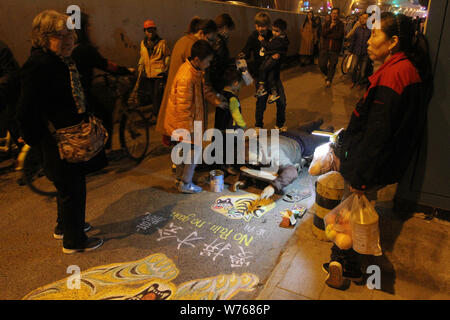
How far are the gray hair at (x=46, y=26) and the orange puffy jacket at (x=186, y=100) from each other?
1.43 meters

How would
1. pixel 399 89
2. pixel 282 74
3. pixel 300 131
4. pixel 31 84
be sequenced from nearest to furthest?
pixel 399 89, pixel 31 84, pixel 300 131, pixel 282 74

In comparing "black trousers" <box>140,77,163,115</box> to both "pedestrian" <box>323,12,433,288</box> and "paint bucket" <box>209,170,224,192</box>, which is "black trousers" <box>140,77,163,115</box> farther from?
"pedestrian" <box>323,12,433,288</box>

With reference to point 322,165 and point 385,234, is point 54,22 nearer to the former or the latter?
point 322,165

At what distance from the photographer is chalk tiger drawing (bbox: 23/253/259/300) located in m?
2.69

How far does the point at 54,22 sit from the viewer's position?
8.45 ft

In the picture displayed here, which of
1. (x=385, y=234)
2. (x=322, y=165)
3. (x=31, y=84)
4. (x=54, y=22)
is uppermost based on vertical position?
(x=54, y=22)

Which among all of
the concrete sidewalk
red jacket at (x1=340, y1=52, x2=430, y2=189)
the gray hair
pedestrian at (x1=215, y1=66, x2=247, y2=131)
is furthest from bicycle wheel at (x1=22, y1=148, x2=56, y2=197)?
red jacket at (x1=340, y1=52, x2=430, y2=189)

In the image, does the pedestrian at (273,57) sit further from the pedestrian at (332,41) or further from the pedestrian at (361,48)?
the pedestrian at (332,41)

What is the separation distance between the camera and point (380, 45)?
2.50 metres

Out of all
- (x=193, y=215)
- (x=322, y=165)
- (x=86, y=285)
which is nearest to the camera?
(x=86, y=285)

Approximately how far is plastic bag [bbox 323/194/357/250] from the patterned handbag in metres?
2.09

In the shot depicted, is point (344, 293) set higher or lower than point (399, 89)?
lower

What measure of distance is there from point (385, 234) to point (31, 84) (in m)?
3.31

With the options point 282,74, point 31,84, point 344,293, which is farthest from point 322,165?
point 282,74
